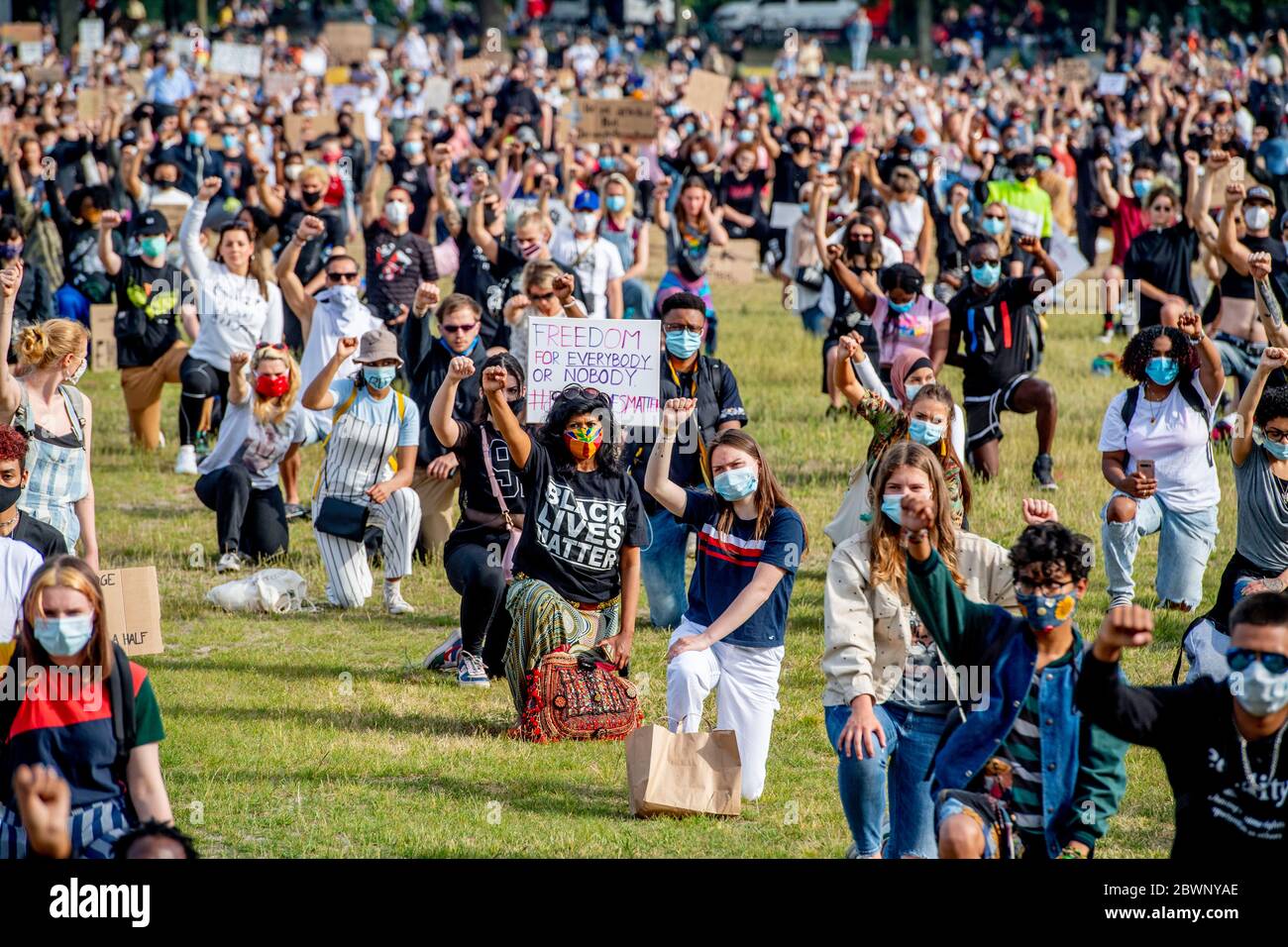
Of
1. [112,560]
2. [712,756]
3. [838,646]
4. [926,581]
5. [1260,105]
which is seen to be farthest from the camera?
[1260,105]

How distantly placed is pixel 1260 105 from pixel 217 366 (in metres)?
21.6

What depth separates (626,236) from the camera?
18.1 meters

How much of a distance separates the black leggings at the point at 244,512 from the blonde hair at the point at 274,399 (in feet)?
1.23

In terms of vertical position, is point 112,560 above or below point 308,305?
below

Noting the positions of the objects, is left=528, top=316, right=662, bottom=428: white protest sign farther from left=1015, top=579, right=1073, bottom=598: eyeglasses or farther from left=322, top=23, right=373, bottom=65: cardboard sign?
left=322, top=23, right=373, bottom=65: cardboard sign

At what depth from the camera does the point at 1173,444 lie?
10055mm

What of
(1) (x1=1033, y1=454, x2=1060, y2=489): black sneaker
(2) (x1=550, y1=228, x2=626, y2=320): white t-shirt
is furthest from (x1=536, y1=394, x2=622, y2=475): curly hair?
(2) (x1=550, y1=228, x2=626, y2=320): white t-shirt

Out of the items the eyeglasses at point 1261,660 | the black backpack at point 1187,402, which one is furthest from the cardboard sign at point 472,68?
A: the eyeglasses at point 1261,660

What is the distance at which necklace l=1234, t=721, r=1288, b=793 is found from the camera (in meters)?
5.14

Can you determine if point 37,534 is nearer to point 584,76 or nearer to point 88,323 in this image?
point 88,323

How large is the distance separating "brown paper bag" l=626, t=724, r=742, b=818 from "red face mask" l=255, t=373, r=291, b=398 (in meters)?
5.04

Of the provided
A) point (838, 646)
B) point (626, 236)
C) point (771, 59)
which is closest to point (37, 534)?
point (838, 646)

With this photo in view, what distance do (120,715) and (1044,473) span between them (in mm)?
9425

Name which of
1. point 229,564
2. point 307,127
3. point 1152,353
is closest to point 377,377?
point 229,564
